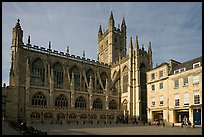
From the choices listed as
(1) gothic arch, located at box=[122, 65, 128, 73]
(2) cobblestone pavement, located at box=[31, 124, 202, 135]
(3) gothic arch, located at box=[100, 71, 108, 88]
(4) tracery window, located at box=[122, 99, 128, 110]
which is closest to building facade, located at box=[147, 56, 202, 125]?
(2) cobblestone pavement, located at box=[31, 124, 202, 135]

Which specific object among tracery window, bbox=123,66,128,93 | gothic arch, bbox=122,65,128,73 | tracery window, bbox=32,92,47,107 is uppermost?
gothic arch, bbox=122,65,128,73

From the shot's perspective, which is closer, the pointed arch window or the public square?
the public square

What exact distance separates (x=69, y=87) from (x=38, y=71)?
7543 mm

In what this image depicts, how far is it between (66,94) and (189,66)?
24.0m

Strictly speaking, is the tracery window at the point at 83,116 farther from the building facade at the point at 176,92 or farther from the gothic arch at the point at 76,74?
the building facade at the point at 176,92

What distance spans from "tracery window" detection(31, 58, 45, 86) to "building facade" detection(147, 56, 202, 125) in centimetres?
2272

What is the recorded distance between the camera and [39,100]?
40.3m

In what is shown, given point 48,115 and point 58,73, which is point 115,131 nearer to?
point 48,115

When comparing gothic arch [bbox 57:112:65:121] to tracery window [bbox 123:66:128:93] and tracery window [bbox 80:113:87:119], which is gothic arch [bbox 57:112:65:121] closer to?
tracery window [bbox 80:113:87:119]

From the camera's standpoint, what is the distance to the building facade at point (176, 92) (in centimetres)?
3181

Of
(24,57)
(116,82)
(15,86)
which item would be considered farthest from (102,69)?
(15,86)

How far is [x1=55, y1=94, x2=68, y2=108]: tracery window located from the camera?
42.5m

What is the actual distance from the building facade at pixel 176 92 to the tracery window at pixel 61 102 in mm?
16771

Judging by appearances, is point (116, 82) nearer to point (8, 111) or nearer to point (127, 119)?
point (127, 119)
